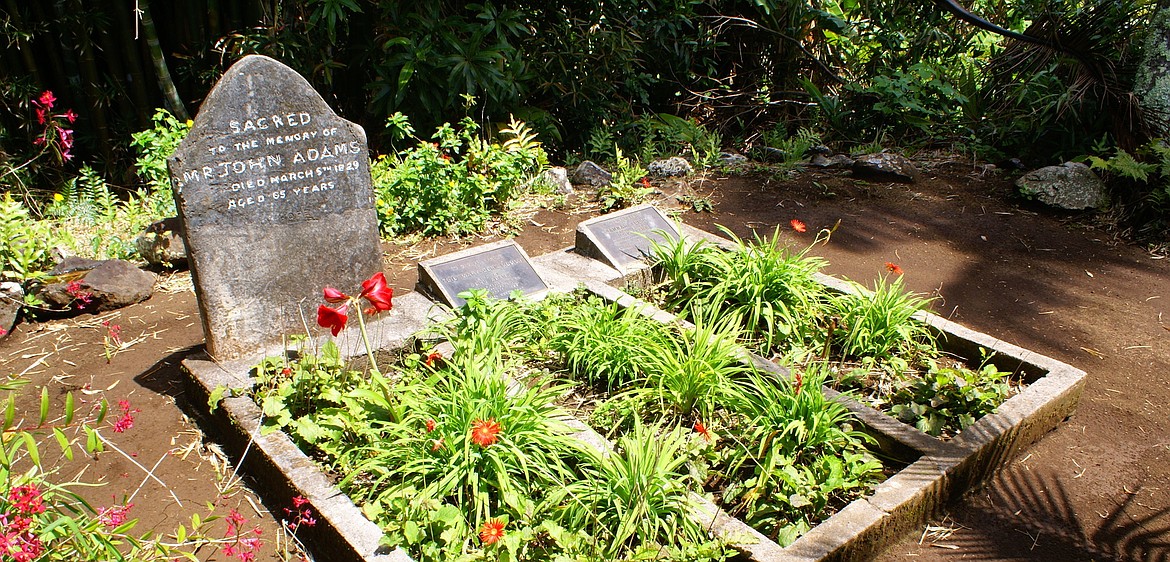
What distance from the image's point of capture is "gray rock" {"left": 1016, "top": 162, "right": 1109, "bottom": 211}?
598 cm

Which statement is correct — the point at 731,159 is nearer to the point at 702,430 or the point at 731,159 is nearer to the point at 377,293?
the point at 702,430

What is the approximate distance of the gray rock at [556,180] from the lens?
6262mm

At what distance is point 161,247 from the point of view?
4863 millimetres

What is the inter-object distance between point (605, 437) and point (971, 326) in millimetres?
2270

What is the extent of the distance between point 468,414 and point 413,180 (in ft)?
9.30

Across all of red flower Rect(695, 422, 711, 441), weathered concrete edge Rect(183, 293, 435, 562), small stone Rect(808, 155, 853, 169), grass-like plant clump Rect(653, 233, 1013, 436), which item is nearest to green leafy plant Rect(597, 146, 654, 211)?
grass-like plant clump Rect(653, 233, 1013, 436)

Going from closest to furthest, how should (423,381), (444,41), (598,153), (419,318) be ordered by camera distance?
1. (423,381)
2. (419,318)
3. (444,41)
4. (598,153)

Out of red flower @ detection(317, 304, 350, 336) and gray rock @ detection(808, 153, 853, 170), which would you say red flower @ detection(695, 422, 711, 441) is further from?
gray rock @ detection(808, 153, 853, 170)

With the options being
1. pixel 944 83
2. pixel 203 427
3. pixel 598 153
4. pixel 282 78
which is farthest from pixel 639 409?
pixel 944 83

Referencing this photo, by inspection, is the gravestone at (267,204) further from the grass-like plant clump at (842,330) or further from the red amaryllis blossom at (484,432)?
the grass-like plant clump at (842,330)

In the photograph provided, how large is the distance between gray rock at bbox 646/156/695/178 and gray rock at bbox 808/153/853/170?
3.61ft

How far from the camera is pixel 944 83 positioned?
26.7 feet

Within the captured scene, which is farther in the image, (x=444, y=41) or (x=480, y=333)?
(x=444, y=41)

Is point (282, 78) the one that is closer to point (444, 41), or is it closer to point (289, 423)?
point (289, 423)
